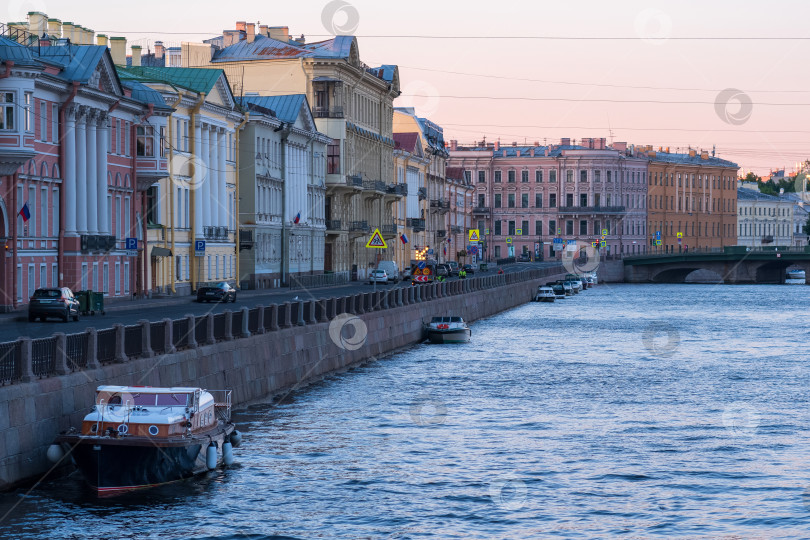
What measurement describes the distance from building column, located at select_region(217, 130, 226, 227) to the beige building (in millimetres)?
15196

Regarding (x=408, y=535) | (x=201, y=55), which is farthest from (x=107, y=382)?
(x=201, y=55)

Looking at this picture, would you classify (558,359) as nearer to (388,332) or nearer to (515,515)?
(388,332)

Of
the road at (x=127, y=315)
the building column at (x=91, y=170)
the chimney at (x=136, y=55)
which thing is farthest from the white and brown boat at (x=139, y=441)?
the chimney at (x=136, y=55)

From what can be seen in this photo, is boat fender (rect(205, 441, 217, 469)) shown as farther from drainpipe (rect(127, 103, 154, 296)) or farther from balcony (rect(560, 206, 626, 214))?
balcony (rect(560, 206, 626, 214))

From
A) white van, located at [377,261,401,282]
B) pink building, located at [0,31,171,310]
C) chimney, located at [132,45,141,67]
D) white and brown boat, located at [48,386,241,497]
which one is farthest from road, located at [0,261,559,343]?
white van, located at [377,261,401,282]

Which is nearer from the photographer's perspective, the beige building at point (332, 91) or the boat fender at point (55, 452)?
the boat fender at point (55, 452)

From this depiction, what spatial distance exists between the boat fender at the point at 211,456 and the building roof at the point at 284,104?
180 feet

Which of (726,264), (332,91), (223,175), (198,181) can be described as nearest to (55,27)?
(198,181)

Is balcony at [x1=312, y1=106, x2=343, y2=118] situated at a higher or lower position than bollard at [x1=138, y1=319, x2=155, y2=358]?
higher

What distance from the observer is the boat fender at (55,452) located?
21.2 meters

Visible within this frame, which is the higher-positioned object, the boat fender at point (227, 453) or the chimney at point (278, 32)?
the chimney at point (278, 32)

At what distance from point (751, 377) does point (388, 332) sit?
1375 cm

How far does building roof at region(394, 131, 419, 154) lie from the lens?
11399 centimetres

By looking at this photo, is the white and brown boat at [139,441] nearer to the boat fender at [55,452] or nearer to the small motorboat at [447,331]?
the boat fender at [55,452]
